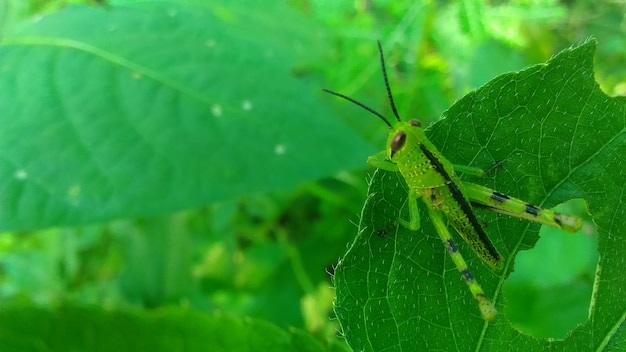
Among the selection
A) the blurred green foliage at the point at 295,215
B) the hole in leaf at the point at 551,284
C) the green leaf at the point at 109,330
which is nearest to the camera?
the green leaf at the point at 109,330

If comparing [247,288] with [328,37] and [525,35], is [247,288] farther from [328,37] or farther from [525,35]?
[525,35]

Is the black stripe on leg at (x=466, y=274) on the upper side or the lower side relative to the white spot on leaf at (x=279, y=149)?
upper

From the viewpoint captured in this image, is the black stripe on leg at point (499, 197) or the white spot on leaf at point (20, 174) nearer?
the black stripe on leg at point (499, 197)

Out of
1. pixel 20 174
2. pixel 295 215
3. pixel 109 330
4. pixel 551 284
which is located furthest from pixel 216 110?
pixel 551 284

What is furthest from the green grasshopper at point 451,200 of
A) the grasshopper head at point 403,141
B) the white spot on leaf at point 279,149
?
the white spot on leaf at point 279,149

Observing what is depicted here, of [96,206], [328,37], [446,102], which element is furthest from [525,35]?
[96,206]

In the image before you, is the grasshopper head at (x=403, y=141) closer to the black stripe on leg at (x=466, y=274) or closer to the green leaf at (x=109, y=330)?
the black stripe on leg at (x=466, y=274)

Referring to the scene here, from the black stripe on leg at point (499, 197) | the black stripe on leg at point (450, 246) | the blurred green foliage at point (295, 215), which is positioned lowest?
the blurred green foliage at point (295, 215)

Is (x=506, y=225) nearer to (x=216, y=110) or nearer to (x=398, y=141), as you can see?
(x=398, y=141)
